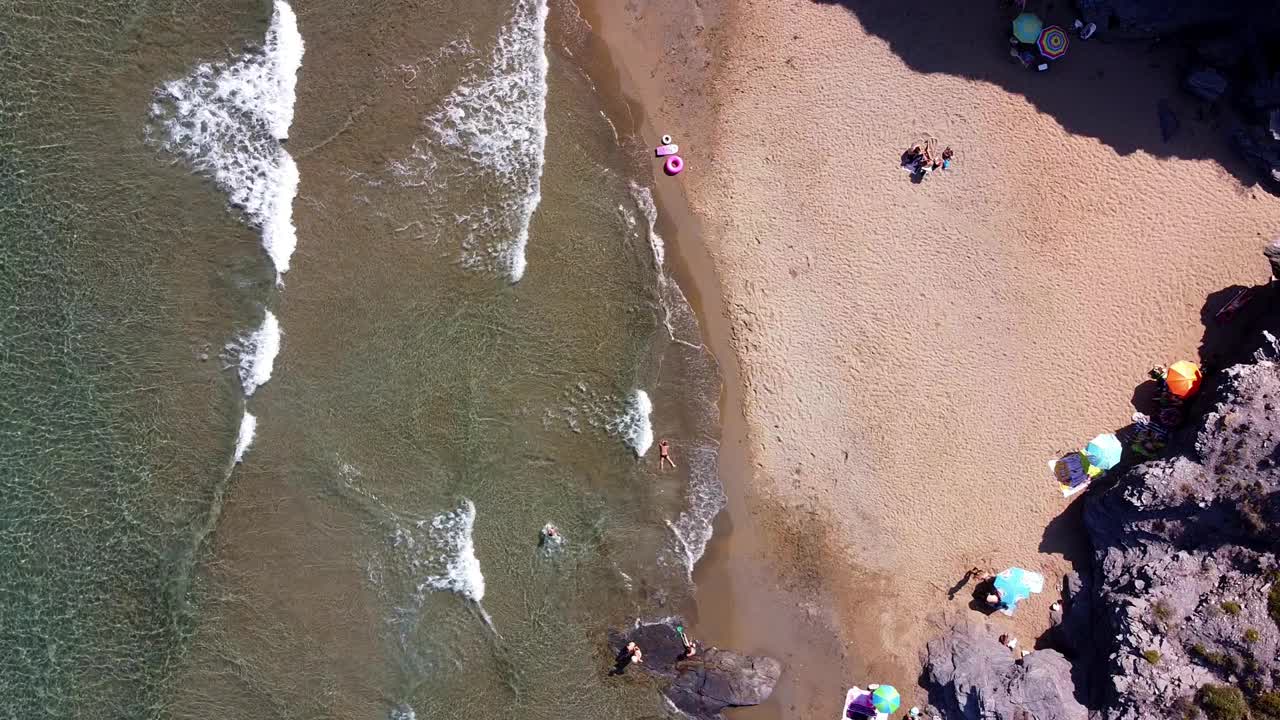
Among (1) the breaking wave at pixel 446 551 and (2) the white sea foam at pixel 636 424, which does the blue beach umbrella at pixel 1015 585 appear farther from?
(1) the breaking wave at pixel 446 551

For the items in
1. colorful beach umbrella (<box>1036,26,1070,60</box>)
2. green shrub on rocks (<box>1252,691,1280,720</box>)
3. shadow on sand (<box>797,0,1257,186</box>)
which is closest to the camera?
green shrub on rocks (<box>1252,691,1280,720</box>)

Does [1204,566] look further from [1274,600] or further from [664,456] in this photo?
[664,456]

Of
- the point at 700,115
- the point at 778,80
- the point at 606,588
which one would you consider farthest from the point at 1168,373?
the point at 606,588

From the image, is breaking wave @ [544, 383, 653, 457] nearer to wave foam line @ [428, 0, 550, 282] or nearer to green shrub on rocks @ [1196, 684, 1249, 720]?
wave foam line @ [428, 0, 550, 282]

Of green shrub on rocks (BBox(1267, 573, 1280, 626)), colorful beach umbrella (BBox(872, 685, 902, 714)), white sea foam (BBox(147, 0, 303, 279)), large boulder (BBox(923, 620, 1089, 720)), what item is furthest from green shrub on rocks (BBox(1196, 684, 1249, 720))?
white sea foam (BBox(147, 0, 303, 279))

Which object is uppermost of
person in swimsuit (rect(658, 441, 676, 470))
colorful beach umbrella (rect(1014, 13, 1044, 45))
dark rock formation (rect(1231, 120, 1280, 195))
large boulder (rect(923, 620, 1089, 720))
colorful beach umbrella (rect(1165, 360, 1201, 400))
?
colorful beach umbrella (rect(1014, 13, 1044, 45))

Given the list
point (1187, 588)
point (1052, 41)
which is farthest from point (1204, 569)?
point (1052, 41)

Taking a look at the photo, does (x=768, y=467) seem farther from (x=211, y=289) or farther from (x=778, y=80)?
(x=211, y=289)
